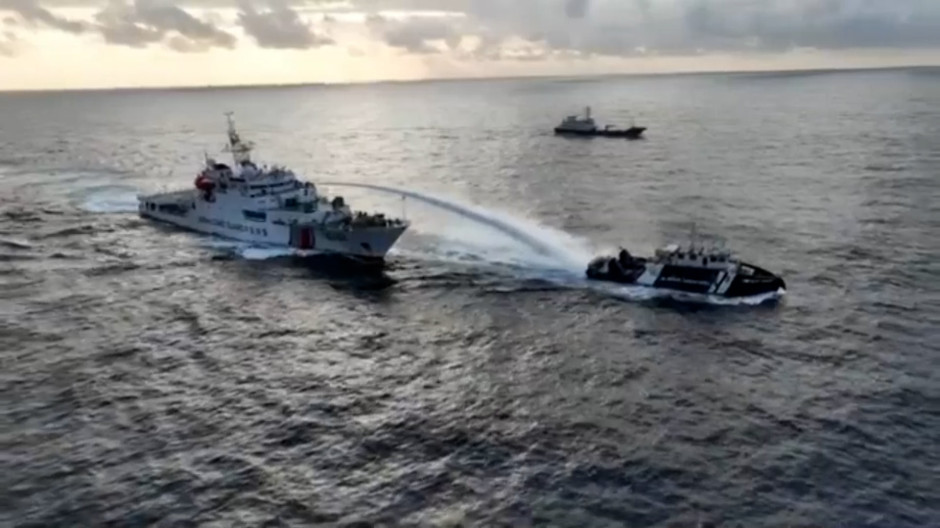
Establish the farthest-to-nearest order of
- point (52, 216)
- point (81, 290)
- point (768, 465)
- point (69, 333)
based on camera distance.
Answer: point (52, 216), point (81, 290), point (69, 333), point (768, 465)

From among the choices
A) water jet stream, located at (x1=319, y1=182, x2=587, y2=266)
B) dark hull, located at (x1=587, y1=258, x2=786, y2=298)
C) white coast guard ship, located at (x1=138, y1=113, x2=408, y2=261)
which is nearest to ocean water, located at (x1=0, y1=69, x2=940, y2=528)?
water jet stream, located at (x1=319, y1=182, x2=587, y2=266)

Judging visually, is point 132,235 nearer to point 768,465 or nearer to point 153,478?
point 153,478

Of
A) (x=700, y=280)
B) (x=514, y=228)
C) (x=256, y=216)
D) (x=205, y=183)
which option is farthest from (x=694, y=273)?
(x=205, y=183)

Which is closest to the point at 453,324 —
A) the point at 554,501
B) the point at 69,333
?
the point at 554,501

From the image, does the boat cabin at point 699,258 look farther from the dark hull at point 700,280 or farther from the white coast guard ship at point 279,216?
the white coast guard ship at point 279,216

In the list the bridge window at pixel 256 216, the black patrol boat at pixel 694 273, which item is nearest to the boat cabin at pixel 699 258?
the black patrol boat at pixel 694 273

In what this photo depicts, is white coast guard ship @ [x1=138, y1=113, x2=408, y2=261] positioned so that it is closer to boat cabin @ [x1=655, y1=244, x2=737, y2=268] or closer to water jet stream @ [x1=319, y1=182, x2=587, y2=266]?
water jet stream @ [x1=319, y1=182, x2=587, y2=266]

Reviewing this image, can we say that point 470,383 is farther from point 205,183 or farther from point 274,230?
point 205,183

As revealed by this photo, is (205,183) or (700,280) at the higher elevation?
(205,183)
